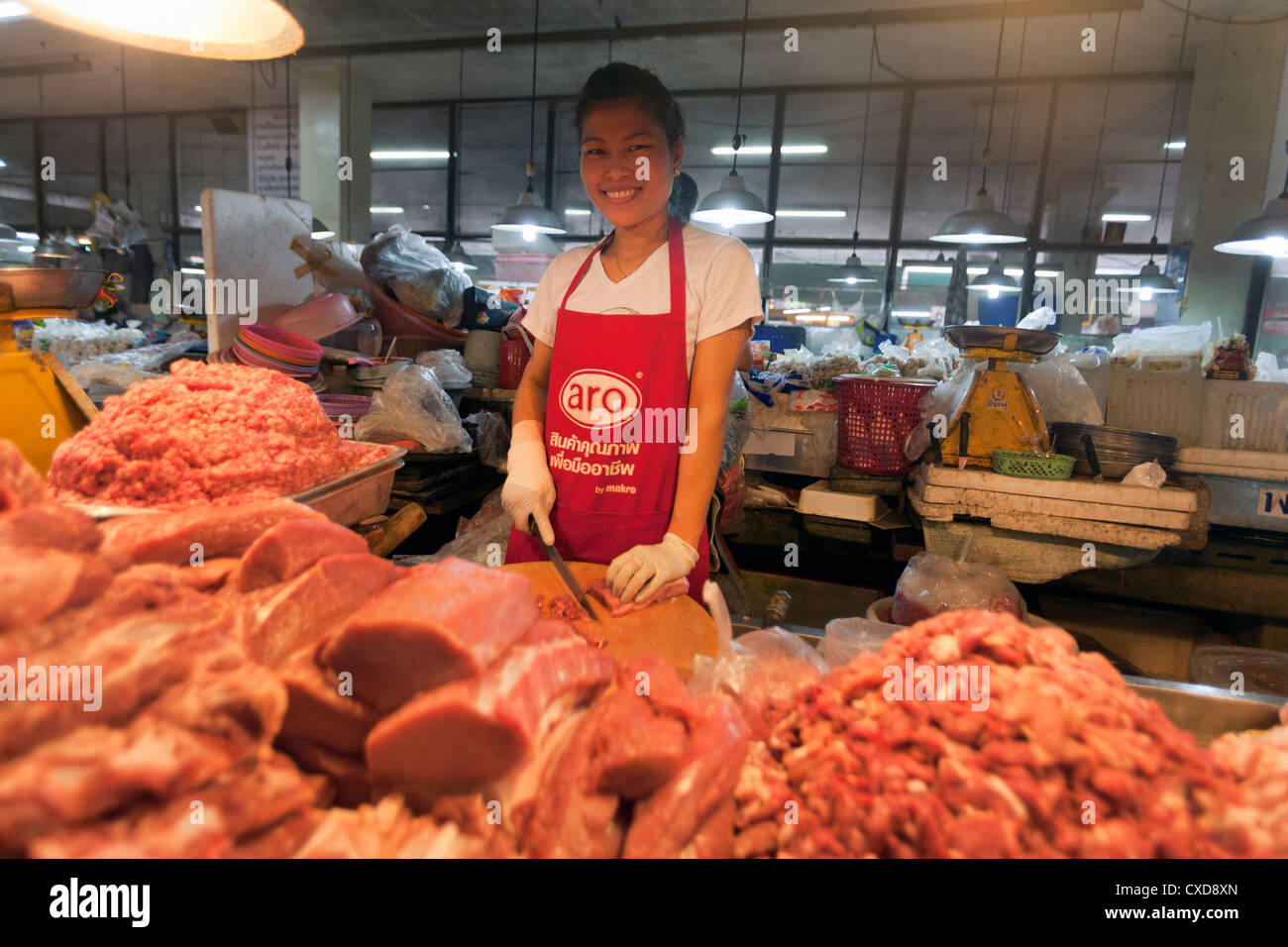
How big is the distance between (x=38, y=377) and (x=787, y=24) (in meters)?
7.72

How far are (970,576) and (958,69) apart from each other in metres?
8.13

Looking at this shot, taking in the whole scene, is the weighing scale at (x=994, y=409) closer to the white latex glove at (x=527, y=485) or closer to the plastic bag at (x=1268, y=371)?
the plastic bag at (x=1268, y=371)

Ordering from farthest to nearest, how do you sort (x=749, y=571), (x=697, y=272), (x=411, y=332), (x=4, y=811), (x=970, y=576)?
1. (x=411, y=332)
2. (x=749, y=571)
3. (x=970, y=576)
4. (x=697, y=272)
5. (x=4, y=811)

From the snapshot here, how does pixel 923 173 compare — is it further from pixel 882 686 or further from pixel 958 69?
pixel 882 686

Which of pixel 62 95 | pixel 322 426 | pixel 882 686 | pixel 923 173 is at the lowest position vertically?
pixel 882 686

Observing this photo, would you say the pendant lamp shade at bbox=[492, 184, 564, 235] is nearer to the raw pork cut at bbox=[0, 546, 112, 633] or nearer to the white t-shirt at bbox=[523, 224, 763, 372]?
the white t-shirt at bbox=[523, 224, 763, 372]

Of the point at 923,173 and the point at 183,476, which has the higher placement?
the point at 923,173

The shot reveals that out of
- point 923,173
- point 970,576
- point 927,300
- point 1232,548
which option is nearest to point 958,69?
point 923,173

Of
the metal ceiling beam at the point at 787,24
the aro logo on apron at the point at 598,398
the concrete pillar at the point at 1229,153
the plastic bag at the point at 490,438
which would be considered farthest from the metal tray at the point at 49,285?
the concrete pillar at the point at 1229,153

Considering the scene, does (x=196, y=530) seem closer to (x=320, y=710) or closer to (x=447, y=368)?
(x=320, y=710)

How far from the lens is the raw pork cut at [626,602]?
1732 millimetres

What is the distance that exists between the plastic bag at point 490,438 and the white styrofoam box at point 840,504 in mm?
1919

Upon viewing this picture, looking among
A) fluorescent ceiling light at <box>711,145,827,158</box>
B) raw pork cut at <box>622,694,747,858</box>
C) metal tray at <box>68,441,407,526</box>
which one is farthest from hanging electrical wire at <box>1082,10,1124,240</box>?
raw pork cut at <box>622,694,747,858</box>

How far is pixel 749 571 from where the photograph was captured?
441cm
